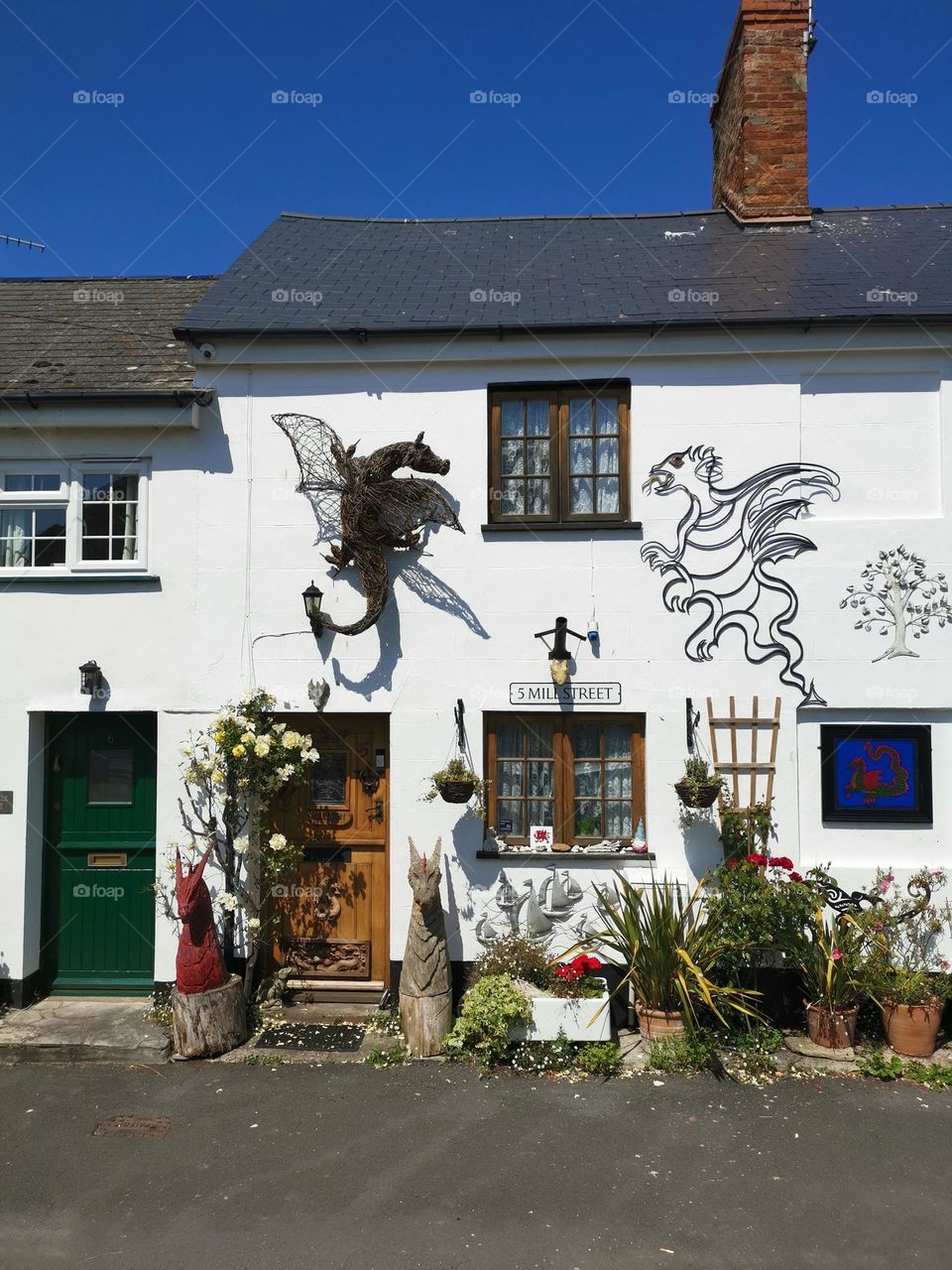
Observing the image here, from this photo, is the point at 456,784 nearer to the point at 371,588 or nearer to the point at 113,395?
the point at 371,588

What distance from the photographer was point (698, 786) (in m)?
6.77

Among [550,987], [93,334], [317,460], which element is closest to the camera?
[550,987]

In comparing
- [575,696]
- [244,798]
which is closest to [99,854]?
[244,798]

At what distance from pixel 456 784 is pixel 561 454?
3.05 meters

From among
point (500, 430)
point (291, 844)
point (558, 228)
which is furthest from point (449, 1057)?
point (558, 228)

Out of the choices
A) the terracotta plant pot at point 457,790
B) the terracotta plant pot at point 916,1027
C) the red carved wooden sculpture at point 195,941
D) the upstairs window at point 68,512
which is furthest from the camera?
the upstairs window at point 68,512

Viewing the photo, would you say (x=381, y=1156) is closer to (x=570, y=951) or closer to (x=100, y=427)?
(x=570, y=951)

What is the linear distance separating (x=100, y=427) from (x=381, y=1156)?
6.29 meters

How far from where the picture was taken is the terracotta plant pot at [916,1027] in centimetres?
634

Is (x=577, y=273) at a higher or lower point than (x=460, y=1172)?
higher

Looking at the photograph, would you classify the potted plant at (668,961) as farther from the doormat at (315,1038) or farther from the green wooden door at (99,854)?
the green wooden door at (99,854)

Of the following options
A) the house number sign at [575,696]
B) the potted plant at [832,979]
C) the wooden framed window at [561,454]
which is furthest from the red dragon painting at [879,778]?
the wooden framed window at [561,454]

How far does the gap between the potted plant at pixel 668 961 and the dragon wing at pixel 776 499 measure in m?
2.97

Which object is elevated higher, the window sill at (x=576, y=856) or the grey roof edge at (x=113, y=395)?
the grey roof edge at (x=113, y=395)
